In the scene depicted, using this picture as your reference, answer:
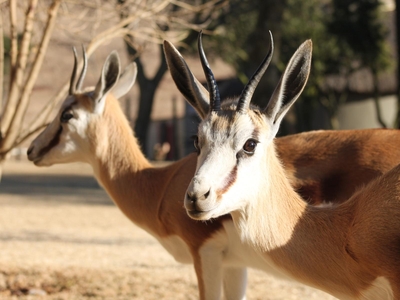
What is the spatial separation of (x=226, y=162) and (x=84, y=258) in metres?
5.84

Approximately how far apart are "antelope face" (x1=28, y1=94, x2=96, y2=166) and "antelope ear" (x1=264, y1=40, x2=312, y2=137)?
2.69 meters

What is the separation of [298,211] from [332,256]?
0.36 m

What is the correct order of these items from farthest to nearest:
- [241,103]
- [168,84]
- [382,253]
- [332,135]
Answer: [168,84]
[332,135]
[241,103]
[382,253]

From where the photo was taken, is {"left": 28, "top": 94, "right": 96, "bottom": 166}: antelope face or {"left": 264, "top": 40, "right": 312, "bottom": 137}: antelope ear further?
{"left": 28, "top": 94, "right": 96, "bottom": 166}: antelope face

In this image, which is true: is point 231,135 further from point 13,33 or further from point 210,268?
point 13,33

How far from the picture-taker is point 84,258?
30.7ft

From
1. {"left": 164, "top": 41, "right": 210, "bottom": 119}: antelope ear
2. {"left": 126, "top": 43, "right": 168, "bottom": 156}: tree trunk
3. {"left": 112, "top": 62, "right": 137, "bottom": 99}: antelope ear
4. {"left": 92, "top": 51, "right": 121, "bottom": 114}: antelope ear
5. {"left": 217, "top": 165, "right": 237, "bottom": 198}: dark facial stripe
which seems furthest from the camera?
{"left": 126, "top": 43, "right": 168, "bottom": 156}: tree trunk

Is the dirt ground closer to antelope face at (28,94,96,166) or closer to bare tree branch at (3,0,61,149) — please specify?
antelope face at (28,94,96,166)

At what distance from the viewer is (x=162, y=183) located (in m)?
6.23

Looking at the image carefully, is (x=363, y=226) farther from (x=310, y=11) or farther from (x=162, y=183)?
(x=310, y=11)

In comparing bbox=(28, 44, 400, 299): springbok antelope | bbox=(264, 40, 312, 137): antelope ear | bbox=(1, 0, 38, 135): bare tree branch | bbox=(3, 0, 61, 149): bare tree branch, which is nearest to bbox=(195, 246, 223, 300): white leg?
bbox=(28, 44, 400, 299): springbok antelope

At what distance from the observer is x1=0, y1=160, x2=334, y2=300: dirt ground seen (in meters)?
7.14

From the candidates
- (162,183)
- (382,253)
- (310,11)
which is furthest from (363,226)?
(310,11)

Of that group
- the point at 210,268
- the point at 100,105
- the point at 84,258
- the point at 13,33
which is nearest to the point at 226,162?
the point at 210,268
